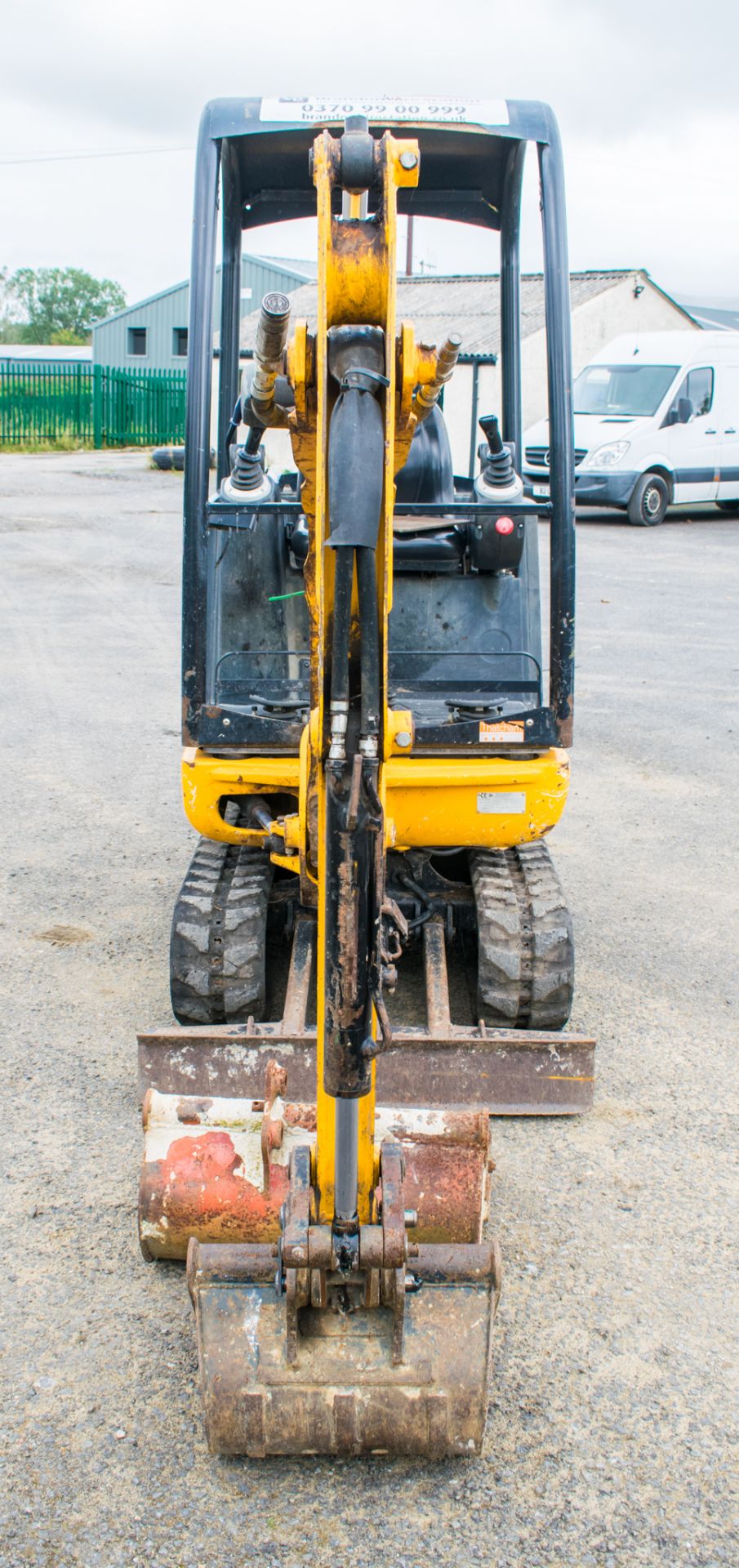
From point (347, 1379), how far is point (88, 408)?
1145 inches

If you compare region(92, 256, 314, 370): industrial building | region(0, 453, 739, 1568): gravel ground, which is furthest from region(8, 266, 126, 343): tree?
region(0, 453, 739, 1568): gravel ground

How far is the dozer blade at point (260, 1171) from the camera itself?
3.09 m

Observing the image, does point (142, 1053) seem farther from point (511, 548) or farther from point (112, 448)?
point (112, 448)

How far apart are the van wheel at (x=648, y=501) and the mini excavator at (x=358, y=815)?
43.2ft

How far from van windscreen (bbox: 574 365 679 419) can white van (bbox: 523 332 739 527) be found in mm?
11

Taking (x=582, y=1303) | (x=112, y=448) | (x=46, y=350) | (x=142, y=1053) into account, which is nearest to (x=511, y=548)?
(x=142, y=1053)

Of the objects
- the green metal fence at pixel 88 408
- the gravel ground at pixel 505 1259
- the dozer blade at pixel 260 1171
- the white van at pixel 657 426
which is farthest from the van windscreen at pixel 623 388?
the dozer blade at pixel 260 1171

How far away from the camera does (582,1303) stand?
10.7ft

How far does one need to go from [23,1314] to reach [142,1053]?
2.65ft

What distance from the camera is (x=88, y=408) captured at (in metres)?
29.5

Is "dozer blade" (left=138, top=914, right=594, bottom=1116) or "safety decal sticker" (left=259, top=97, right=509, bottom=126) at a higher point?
"safety decal sticker" (left=259, top=97, right=509, bottom=126)

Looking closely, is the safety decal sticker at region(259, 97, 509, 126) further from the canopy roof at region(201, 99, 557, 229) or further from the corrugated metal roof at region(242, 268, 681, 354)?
the corrugated metal roof at region(242, 268, 681, 354)

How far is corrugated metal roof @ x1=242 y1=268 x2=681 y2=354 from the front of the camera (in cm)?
1883

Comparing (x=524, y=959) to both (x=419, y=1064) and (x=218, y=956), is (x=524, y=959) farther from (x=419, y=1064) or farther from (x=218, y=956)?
(x=218, y=956)
